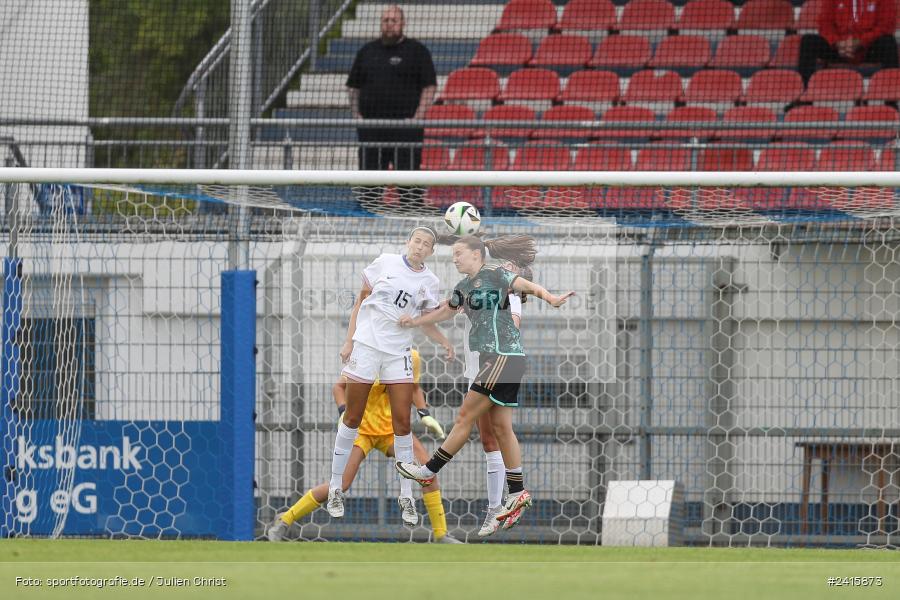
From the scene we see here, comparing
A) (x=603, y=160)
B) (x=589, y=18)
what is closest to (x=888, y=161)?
(x=603, y=160)

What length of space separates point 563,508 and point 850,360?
1927 mm

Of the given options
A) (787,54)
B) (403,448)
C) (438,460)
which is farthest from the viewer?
(787,54)

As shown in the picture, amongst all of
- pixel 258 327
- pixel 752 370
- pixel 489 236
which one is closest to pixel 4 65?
pixel 258 327

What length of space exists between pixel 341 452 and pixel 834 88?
6615 mm

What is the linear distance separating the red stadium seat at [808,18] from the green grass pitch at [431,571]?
7.00 m

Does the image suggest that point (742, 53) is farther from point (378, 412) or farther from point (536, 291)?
point (536, 291)

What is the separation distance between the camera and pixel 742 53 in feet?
40.4

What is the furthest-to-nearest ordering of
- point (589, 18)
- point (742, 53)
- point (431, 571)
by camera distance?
point (589, 18) < point (742, 53) < point (431, 571)

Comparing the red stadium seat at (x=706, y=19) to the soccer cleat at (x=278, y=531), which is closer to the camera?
the soccer cleat at (x=278, y=531)

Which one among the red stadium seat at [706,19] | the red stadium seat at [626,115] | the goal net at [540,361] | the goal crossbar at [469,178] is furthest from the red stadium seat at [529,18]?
the goal crossbar at [469,178]

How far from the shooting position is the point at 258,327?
829cm

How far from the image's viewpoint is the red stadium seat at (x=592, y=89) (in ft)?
38.5

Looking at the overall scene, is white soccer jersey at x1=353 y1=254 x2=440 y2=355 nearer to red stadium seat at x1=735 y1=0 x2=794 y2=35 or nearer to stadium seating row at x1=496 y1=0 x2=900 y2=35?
stadium seating row at x1=496 y1=0 x2=900 y2=35

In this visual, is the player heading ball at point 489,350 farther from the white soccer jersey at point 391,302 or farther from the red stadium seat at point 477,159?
the red stadium seat at point 477,159
